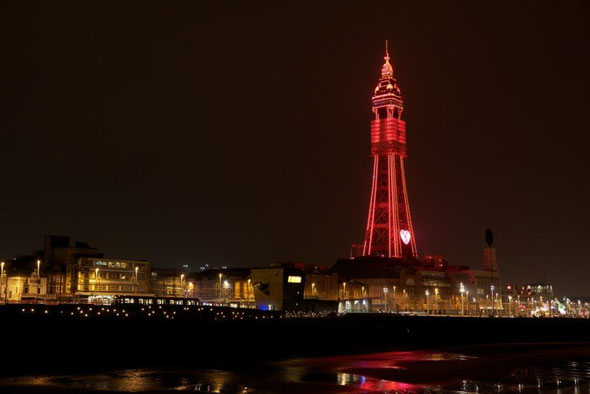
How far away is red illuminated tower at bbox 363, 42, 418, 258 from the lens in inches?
7367

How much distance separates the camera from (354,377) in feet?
123

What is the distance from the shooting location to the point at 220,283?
137 m

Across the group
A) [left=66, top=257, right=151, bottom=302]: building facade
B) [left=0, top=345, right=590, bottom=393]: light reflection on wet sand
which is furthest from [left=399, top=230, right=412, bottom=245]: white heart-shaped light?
Answer: [left=0, top=345, right=590, bottom=393]: light reflection on wet sand

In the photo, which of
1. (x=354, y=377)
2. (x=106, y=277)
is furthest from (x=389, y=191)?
(x=354, y=377)

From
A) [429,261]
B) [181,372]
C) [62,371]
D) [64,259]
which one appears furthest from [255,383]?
[429,261]

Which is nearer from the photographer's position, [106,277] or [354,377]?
[354,377]

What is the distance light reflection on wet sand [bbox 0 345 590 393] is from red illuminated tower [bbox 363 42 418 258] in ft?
452

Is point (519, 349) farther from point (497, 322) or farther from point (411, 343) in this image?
point (497, 322)

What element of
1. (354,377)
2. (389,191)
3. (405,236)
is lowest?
(354,377)

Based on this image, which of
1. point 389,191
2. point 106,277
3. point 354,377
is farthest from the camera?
point 389,191

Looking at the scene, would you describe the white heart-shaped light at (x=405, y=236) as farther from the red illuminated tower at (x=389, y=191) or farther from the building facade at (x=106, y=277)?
the building facade at (x=106, y=277)

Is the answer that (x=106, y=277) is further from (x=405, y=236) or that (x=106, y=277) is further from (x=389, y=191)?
(x=405, y=236)

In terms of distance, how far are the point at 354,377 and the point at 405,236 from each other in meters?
155

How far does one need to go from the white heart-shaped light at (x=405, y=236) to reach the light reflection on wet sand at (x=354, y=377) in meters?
139
